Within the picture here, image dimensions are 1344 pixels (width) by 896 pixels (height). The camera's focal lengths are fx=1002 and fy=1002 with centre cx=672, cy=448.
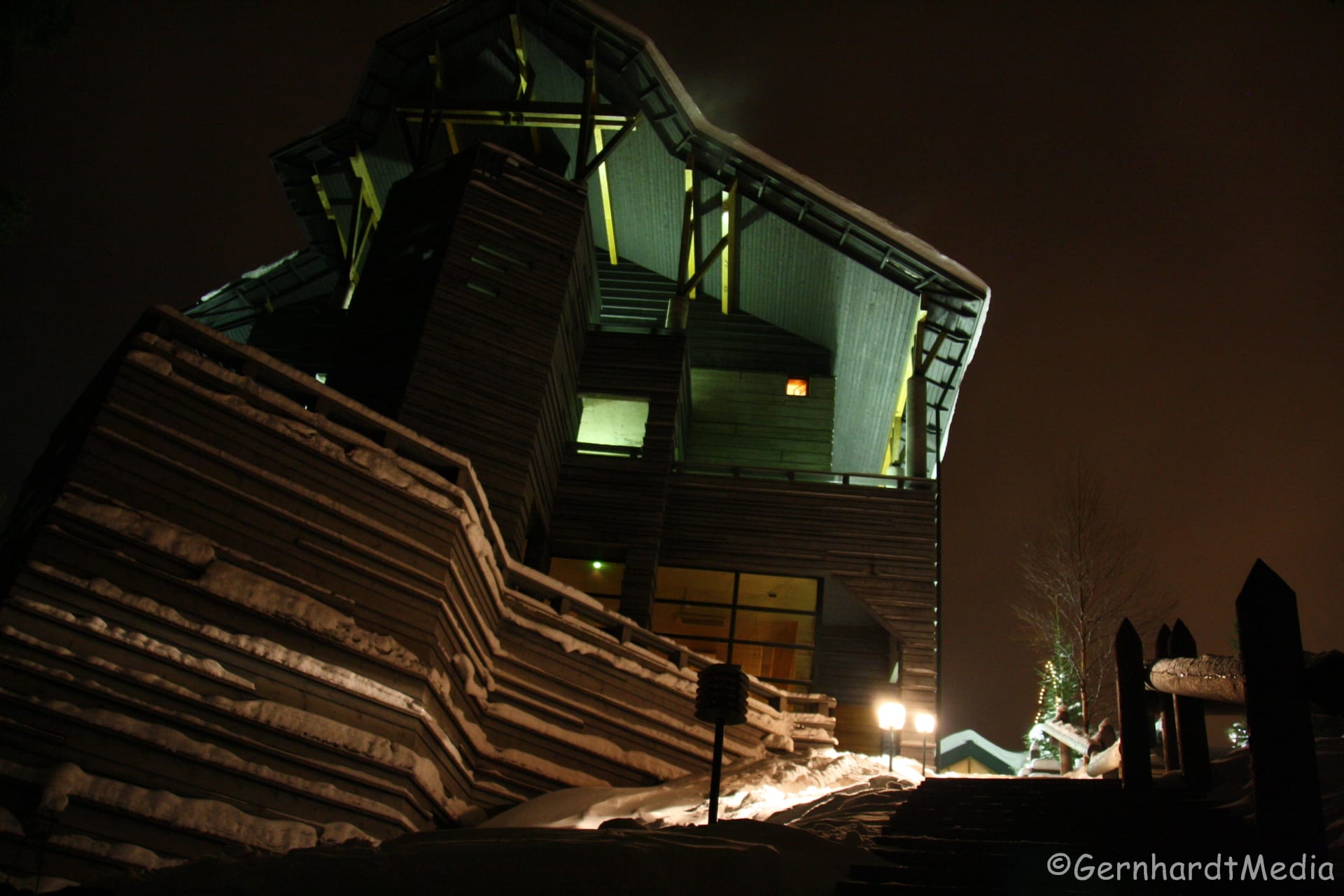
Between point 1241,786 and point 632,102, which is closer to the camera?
point 1241,786

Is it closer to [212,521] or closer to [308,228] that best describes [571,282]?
[308,228]

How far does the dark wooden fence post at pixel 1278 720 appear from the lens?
435 centimetres

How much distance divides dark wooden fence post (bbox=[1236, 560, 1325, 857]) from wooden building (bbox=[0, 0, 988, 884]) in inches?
282

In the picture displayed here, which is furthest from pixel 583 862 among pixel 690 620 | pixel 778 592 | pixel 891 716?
pixel 690 620

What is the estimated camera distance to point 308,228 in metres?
23.9

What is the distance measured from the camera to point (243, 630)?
8.73 metres

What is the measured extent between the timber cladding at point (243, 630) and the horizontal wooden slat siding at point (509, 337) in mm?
4679

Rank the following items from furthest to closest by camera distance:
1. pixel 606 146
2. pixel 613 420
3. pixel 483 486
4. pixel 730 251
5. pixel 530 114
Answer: pixel 730 251 → pixel 613 420 → pixel 606 146 → pixel 530 114 → pixel 483 486

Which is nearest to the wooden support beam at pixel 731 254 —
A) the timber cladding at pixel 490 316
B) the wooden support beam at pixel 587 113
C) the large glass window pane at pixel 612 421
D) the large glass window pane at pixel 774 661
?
the wooden support beam at pixel 587 113

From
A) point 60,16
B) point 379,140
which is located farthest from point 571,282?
point 60,16

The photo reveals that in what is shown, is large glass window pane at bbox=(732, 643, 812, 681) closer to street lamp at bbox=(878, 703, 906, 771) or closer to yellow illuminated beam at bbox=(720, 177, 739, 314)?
street lamp at bbox=(878, 703, 906, 771)

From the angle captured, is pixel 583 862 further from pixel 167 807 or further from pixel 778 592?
pixel 778 592

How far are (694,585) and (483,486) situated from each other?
6712 millimetres

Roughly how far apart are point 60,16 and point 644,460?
40.6 feet
